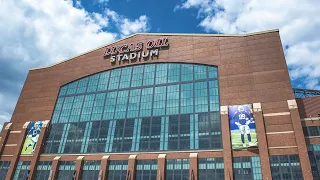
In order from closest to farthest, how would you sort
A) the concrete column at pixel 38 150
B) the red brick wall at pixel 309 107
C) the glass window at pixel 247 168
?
the glass window at pixel 247 168 < the red brick wall at pixel 309 107 < the concrete column at pixel 38 150

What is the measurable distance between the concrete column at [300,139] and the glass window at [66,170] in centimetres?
4210

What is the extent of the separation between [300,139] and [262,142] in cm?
563

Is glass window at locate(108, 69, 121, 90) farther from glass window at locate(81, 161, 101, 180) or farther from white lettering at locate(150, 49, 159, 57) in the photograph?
glass window at locate(81, 161, 101, 180)

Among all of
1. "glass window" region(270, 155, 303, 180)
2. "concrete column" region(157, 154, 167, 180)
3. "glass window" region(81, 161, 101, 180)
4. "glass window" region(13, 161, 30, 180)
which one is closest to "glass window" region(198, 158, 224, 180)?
"concrete column" region(157, 154, 167, 180)

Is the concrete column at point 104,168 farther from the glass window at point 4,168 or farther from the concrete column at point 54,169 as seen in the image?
the glass window at point 4,168

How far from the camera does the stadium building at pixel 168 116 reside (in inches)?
1674

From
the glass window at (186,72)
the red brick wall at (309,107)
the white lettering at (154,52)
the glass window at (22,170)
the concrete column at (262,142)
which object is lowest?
the glass window at (22,170)

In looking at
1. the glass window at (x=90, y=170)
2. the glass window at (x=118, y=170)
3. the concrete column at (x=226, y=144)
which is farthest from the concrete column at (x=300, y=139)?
the glass window at (x=90, y=170)

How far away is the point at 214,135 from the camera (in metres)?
46.4

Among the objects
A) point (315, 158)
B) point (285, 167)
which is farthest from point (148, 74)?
point (315, 158)

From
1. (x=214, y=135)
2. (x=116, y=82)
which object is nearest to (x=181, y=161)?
(x=214, y=135)

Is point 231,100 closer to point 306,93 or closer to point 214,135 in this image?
point 214,135

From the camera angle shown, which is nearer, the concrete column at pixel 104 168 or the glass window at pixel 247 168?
the glass window at pixel 247 168

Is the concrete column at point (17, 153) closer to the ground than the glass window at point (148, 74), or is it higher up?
closer to the ground
